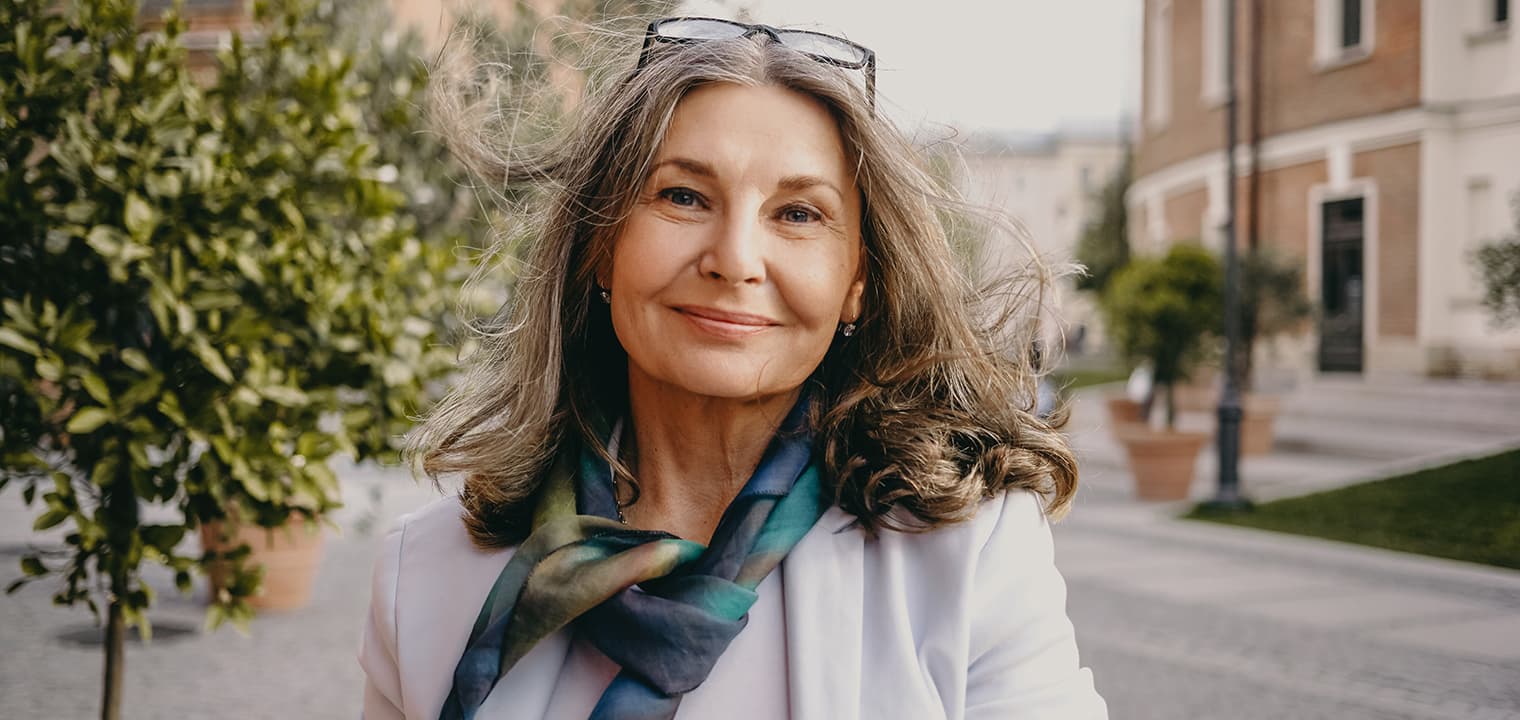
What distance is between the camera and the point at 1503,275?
7965mm

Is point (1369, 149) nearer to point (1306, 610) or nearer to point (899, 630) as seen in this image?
point (1306, 610)

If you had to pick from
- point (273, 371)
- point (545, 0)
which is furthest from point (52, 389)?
point (545, 0)

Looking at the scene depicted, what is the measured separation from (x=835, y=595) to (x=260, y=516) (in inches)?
114

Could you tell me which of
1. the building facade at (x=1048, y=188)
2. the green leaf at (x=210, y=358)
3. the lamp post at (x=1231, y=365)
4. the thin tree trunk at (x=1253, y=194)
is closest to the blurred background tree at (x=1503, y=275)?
the building facade at (x=1048, y=188)

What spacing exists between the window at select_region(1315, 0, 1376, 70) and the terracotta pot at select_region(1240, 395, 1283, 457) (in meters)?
4.22

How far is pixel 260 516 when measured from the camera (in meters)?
3.88

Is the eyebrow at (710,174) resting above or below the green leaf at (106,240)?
below

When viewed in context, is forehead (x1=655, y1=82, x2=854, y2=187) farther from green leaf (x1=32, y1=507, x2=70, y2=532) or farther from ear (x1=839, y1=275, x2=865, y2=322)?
green leaf (x1=32, y1=507, x2=70, y2=532)

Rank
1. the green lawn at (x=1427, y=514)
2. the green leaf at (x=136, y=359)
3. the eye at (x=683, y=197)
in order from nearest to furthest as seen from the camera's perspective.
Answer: the eye at (x=683, y=197) → the green leaf at (x=136, y=359) → the green lawn at (x=1427, y=514)

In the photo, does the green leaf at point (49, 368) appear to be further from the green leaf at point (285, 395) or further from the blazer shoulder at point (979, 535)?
the blazer shoulder at point (979, 535)

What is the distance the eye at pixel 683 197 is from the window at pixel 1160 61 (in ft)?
55.6

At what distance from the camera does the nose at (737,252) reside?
4.81ft

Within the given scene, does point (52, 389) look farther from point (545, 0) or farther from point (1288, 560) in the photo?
point (1288, 560)

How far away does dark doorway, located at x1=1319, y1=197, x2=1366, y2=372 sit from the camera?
12.2 metres
